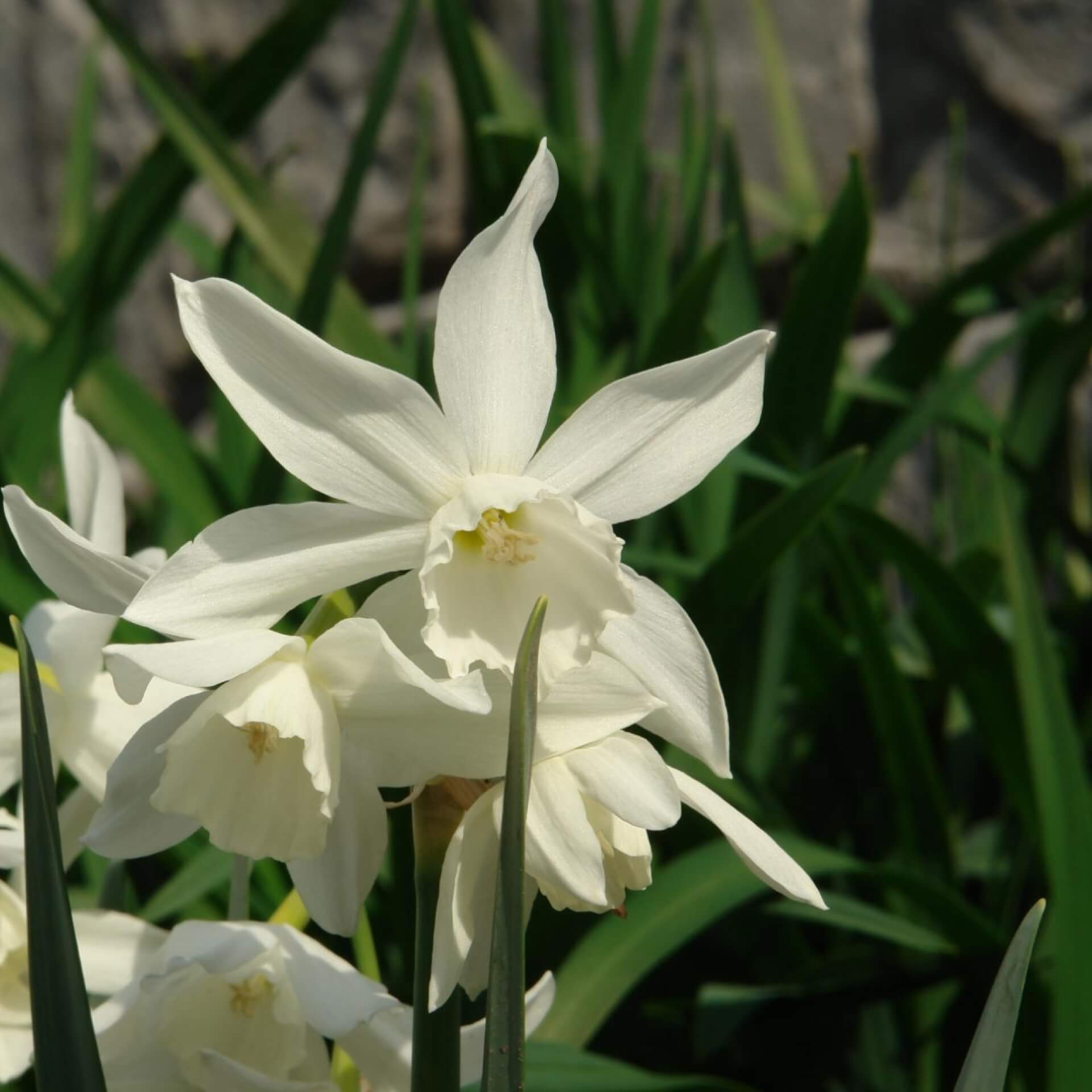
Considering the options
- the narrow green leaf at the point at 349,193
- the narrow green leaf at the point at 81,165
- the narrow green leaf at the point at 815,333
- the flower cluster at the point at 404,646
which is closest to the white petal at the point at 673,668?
the flower cluster at the point at 404,646

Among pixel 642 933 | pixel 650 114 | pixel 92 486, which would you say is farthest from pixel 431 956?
pixel 650 114

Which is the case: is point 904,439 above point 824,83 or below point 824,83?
below

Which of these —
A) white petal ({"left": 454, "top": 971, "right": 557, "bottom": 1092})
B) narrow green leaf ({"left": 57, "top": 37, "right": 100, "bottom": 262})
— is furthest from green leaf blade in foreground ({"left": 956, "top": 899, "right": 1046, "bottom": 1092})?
narrow green leaf ({"left": 57, "top": 37, "right": 100, "bottom": 262})

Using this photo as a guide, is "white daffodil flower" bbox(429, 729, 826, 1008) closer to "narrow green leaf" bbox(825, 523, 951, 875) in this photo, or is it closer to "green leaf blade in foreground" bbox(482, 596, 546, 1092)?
"green leaf blade in foreground" bbox(482, 596, 546, 1092)

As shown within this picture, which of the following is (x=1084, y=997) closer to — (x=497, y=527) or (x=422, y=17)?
(x=497, y=527)

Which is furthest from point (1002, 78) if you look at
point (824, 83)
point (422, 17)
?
point (422, 17)

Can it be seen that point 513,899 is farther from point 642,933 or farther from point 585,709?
point 642,933

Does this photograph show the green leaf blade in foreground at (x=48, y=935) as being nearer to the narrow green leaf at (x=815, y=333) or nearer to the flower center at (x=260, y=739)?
the flower center at (x=260, y=739)
